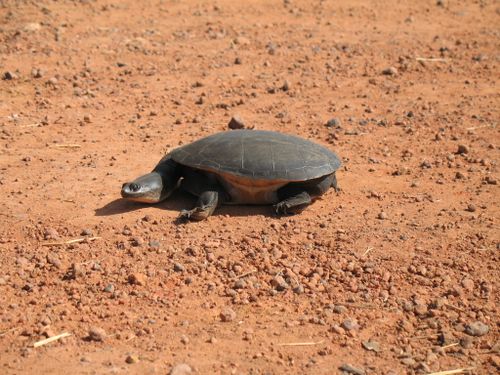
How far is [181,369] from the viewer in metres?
4.02

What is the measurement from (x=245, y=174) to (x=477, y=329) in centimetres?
227

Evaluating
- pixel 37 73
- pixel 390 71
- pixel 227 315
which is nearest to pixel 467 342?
pixel 227 315

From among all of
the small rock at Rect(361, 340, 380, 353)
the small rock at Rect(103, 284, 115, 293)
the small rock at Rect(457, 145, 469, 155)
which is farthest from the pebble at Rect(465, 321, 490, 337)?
the small rock at Rect(457, 145, 469, 155)

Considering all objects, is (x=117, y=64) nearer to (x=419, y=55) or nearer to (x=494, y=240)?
(x=419, y=55)

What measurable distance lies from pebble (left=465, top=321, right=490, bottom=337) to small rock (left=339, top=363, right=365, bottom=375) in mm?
834

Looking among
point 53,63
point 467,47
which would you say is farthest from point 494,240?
point 53,63

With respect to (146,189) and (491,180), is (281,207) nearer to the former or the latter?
(146,189)

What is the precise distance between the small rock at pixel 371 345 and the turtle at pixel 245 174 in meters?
1.73

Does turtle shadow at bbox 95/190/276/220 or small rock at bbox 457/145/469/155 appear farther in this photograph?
small rock at bbox 457/145/469/155

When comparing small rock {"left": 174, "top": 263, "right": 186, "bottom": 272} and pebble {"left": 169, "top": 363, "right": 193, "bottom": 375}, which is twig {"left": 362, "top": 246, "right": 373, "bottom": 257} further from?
pebble {"left": 169, "top": 363, "right": 193, "bottom": 375}

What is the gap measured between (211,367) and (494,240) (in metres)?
2.66

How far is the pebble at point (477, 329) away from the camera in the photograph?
14.6 feet

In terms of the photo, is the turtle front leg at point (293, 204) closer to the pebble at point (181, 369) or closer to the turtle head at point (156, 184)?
the turtle head at point (156, 184)

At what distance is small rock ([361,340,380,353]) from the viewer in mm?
4301
